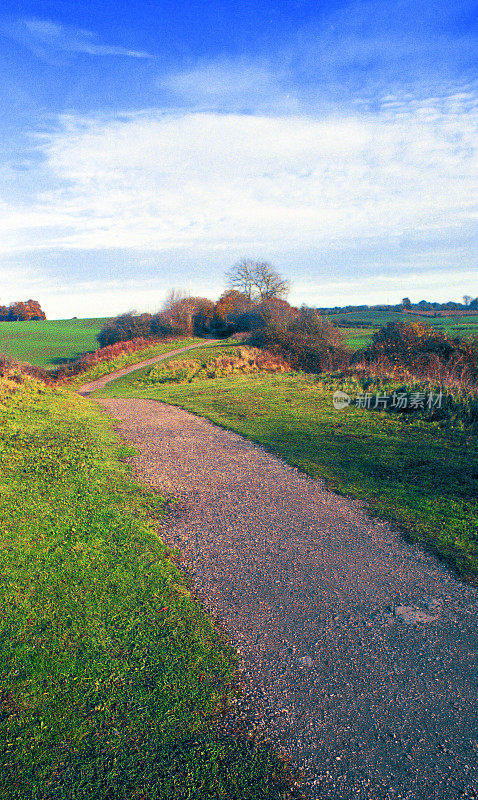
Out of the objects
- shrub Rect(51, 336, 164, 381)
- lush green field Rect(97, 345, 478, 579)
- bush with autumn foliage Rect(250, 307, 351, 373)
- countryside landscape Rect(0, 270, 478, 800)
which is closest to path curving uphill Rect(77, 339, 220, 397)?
shrub Rect(51, 336, 164, 381)

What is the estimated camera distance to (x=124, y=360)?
1318 inches

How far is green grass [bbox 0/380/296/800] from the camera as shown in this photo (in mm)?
Result: 2705

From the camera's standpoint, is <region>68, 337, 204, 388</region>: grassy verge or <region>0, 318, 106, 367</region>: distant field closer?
<region>68, 337, 204, 388</region>: grassy verge

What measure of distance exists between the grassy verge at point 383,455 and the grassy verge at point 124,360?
14.8m

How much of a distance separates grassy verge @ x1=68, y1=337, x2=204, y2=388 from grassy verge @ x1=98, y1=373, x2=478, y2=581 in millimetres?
14815

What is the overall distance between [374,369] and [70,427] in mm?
13744

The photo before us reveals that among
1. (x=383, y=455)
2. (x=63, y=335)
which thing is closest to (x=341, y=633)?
(x=383, y=455)

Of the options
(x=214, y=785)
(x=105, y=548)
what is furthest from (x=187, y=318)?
(x=214, y=785)

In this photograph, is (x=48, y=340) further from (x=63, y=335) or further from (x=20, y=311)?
(x=20, y=311)

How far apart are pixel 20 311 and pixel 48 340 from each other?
105ft

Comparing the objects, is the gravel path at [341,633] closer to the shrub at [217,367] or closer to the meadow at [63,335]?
the shrub at [217,367]

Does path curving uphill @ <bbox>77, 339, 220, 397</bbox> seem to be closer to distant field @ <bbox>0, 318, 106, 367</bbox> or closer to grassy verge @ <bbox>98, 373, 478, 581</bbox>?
distant field @ <bbox>0, 318, 106, 367</bbox>

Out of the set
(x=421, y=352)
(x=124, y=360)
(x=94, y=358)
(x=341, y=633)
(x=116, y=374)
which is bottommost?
(x=341, y=633)

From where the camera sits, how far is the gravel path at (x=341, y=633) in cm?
286
